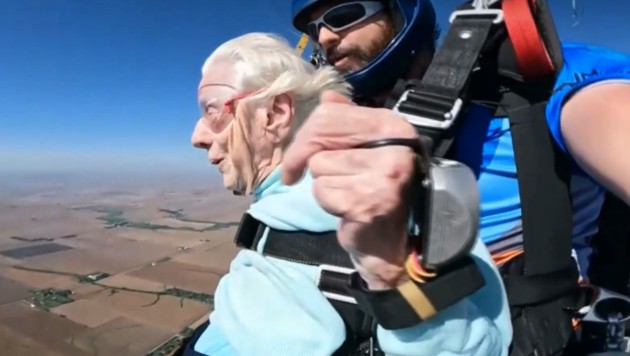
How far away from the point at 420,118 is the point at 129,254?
24.1m

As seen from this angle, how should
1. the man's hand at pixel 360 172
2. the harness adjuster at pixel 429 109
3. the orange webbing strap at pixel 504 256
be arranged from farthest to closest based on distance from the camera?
the orange webbing strap at pixel 504 256 < the harness adjuster at pixel 429 109 < the man's hand at pixel 360 172

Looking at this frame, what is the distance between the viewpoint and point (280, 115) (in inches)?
33.3

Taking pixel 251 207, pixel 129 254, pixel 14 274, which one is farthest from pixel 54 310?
pixel 251 207

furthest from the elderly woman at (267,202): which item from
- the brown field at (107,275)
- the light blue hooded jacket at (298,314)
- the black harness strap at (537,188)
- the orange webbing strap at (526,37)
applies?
the brown field at (107,275)

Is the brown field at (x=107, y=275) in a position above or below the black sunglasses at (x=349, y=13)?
below

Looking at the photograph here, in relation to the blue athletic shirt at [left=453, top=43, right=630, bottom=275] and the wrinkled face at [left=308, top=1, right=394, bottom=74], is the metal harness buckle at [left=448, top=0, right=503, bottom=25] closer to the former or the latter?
the blue athletic shirt at [left=453, top=43, right=630, bottom=275]

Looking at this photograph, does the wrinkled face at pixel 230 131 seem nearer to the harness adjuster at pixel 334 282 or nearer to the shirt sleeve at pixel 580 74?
the harness adjuster at pixel 334 282

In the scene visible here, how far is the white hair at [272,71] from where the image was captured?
84 cm

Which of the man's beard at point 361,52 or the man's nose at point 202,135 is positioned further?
the man's beard at point 361,52

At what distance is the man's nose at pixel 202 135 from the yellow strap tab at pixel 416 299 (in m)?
0.57

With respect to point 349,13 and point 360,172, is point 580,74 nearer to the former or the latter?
point 360,172

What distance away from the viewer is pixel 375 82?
960mm

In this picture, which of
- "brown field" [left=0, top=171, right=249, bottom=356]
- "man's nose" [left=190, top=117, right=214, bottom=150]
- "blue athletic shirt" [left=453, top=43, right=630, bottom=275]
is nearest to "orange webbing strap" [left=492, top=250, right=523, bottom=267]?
"blue athletic shirt" [left=453, top=43, right=630, bottom=275]

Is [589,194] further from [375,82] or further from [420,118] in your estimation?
[375,82]
